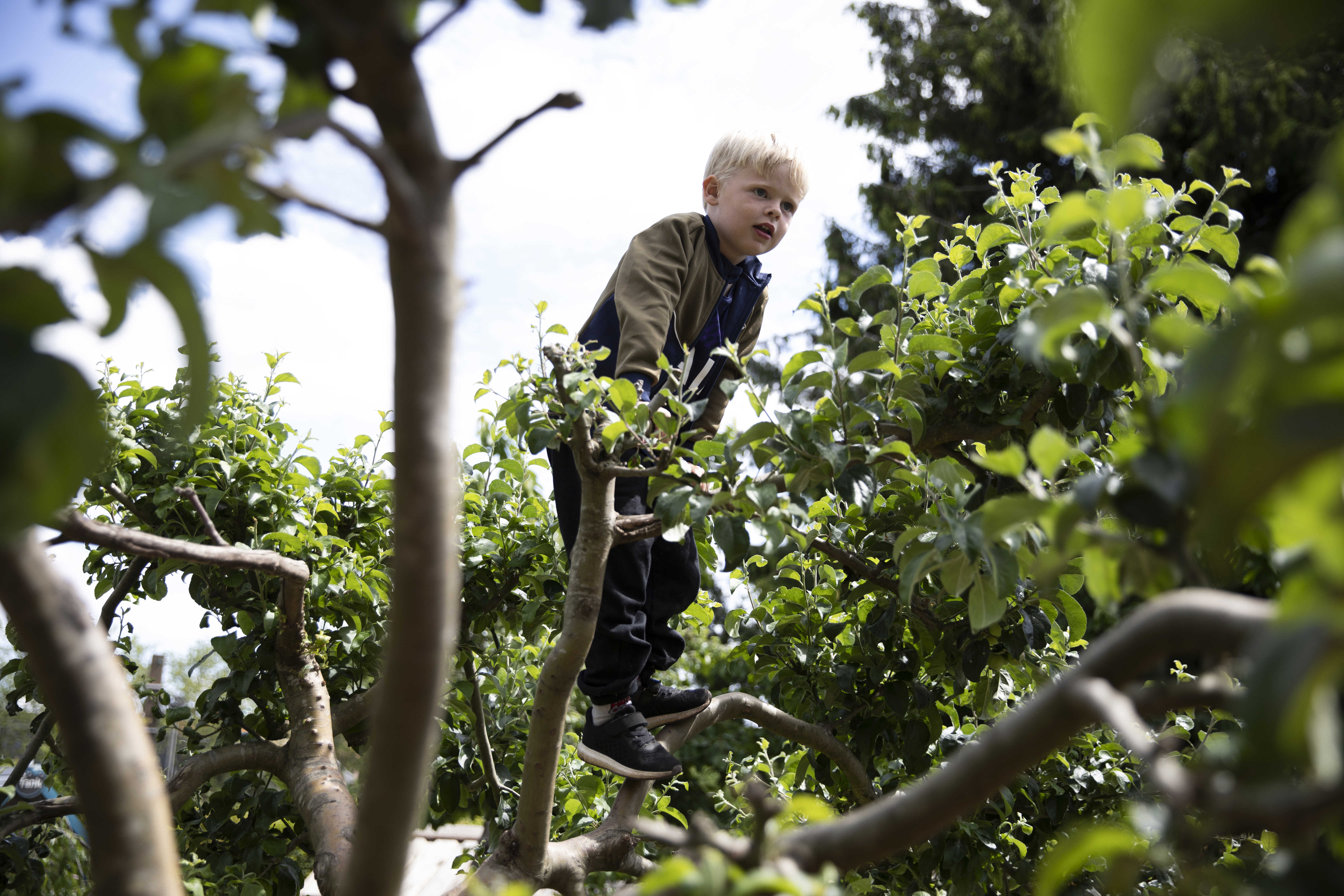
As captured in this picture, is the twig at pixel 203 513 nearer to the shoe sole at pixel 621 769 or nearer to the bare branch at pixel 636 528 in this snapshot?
the bare branch at pixel 636 528

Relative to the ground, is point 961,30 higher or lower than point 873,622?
higher

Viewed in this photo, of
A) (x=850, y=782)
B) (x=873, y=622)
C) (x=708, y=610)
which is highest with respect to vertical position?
(x=708, y=610)

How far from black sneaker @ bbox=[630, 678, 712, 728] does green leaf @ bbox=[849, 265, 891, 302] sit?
1.05 meters

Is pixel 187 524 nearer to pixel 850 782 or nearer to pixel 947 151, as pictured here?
pixel 850 782

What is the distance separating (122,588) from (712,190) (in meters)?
1.83

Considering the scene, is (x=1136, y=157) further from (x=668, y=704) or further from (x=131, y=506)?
(x=131, y=506)

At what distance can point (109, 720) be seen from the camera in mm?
485

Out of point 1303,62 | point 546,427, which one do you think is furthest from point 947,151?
point 546,427

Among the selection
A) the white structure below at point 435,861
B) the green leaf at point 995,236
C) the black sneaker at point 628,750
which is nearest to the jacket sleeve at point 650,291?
the green leaf at point 995,236

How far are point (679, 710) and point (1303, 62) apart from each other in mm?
9099

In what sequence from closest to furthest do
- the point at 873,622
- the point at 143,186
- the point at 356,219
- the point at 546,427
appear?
the point at 143,186 < the point at 356,219 < the point at 546,427 < the point at 873,622

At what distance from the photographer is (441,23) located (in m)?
0.48

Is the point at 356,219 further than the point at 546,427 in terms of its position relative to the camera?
No

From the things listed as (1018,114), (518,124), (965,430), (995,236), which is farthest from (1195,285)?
(1018,114)
